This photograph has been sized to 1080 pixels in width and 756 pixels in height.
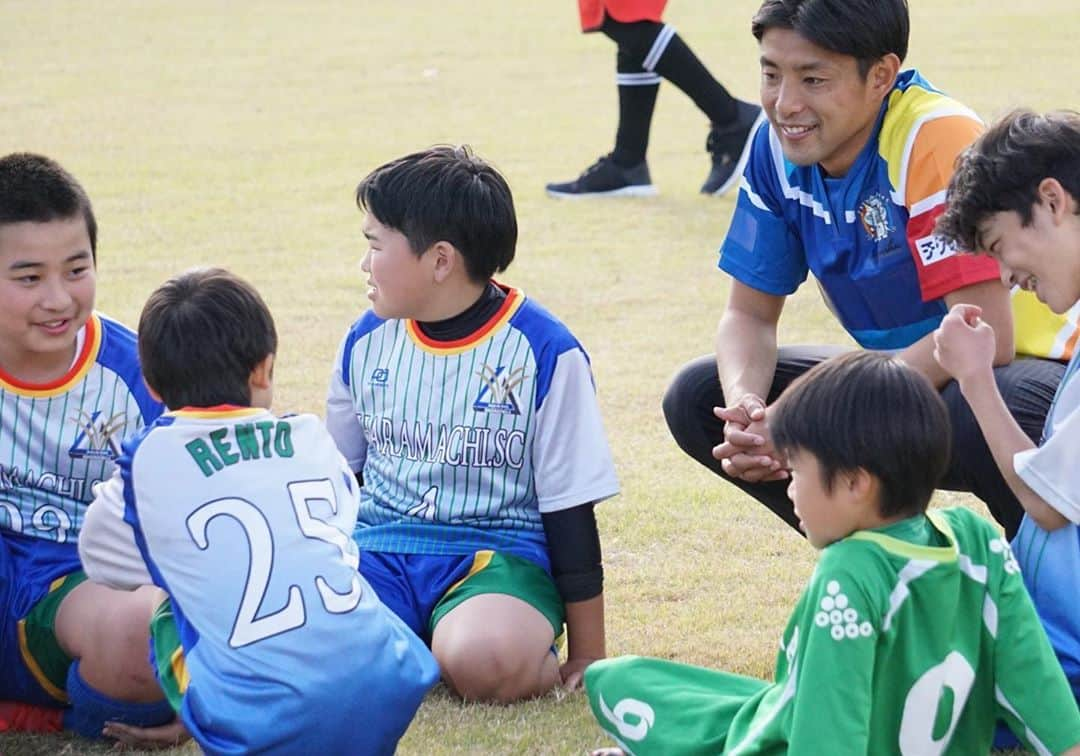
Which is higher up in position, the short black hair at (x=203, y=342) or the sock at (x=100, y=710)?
the short black hair at (x=203, y=342)

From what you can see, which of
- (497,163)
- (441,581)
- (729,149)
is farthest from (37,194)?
(497,163)

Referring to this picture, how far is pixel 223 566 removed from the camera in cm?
263

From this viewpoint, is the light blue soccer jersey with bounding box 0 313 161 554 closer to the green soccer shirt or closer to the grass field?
the grass field

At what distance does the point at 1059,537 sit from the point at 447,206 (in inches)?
51.9

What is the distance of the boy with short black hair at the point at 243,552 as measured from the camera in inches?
103

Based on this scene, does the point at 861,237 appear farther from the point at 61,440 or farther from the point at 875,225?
the point at 61,440

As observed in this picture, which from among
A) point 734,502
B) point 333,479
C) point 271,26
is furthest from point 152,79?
point 333,479

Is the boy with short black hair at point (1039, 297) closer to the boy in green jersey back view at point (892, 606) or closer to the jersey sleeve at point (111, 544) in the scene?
the boy in green jersey back view at point (892, 606)

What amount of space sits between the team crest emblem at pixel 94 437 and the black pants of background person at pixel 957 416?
1.20 m

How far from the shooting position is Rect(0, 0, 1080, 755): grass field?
386 cm

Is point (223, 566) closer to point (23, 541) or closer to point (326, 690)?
point (326, 690)

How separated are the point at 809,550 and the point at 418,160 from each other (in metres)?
1.36

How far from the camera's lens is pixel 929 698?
2426 mm

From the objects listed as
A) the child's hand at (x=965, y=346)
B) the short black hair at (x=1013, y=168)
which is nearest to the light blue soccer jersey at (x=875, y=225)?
the short black hair at (x=1013, y=168)
